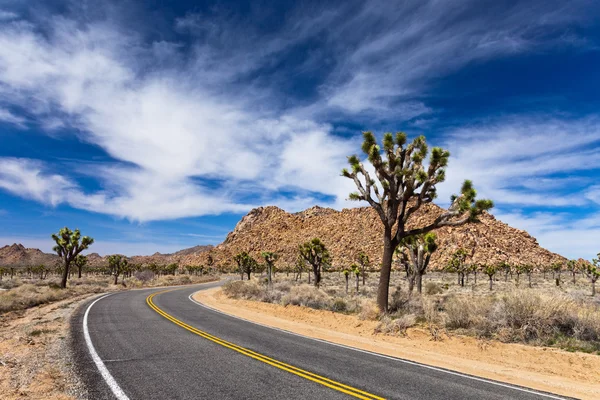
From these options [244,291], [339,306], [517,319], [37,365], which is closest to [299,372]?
[37,365]

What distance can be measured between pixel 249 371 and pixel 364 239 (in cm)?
11040

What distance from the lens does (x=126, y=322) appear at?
48.5ft

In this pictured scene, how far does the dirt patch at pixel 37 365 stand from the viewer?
625cm

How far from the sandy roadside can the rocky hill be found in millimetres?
87420

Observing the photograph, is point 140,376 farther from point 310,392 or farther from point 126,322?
point 126,322

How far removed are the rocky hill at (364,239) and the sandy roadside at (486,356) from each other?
287 ft

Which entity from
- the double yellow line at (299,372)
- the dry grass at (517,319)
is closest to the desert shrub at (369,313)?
the dry grass at (517,319)

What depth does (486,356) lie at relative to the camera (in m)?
10.1

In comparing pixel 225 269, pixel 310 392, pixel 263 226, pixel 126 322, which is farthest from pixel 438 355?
pixel 263 226

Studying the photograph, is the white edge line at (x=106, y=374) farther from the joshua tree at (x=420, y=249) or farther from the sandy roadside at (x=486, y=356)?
the joshua tree at (x=420, y=249)

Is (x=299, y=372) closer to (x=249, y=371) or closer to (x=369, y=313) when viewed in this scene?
(x=249, y=371)

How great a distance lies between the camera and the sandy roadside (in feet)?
25.8

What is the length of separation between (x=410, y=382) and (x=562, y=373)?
4.27 metres

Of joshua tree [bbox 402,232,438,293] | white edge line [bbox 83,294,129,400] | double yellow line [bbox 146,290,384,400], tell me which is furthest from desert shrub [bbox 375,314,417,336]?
joshua tree [bbox 402,232,438,293]
